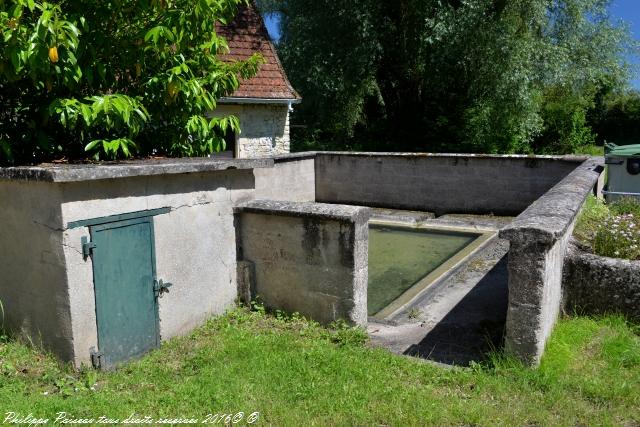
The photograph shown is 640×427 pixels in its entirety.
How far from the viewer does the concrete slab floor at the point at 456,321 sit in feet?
17.7

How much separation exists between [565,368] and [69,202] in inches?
175

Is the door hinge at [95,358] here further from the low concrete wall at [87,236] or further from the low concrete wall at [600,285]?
the low concrete wall at [600,285]

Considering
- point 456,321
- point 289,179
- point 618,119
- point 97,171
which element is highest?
point 618,119

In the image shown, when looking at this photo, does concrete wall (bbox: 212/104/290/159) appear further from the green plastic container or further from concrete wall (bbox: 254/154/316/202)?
the green plastic container

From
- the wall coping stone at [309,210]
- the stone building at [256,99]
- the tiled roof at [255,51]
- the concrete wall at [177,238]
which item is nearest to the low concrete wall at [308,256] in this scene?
the wall coping stone at [309,210]

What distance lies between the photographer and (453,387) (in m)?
4.54

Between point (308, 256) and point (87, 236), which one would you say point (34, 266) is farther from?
point (308, 256)

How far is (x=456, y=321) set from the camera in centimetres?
625

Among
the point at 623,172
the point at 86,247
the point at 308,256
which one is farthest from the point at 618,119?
the point at 86,247

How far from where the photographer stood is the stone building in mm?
13758

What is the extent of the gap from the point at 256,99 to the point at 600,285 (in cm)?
974

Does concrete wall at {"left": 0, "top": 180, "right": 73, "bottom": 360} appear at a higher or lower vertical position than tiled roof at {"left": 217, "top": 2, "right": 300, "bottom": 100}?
lower

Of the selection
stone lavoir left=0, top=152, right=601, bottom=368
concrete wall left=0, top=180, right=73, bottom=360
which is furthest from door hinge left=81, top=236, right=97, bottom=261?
concrete wall left=0, top=180, right=73, bottom=360

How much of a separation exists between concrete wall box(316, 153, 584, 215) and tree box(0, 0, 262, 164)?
7.31 metres
